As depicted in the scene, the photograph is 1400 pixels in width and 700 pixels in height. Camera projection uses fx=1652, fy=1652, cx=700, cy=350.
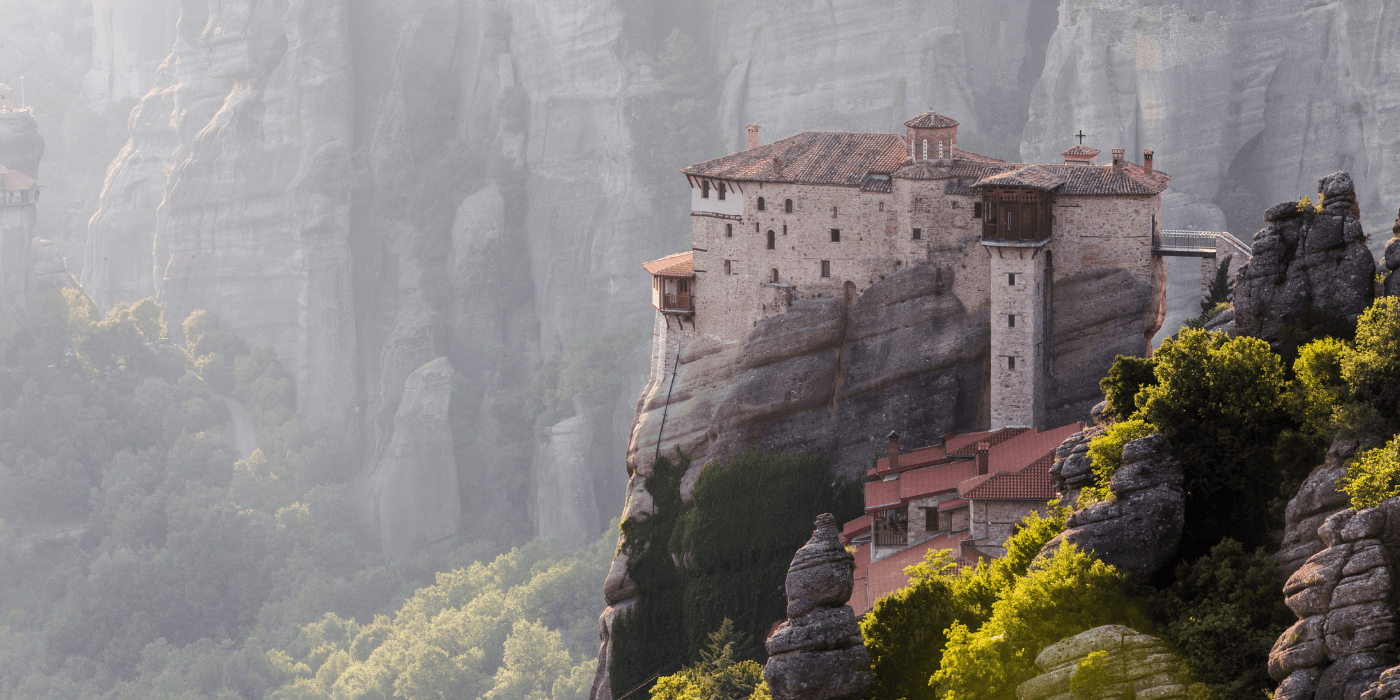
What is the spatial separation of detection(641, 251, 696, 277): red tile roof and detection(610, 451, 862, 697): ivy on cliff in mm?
6577

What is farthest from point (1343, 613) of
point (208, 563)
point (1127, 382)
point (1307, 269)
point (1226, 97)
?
point (208, 563)

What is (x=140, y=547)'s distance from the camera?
340 ft

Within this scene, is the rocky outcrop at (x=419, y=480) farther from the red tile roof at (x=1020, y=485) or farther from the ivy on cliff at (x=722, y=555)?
the red tile roof at (x=1020, y=485)

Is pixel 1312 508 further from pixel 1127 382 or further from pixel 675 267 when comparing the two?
pixel 675 267

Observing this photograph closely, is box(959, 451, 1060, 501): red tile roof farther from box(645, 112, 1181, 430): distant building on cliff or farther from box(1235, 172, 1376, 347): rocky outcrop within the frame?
box(1235, 172, 1376, 347): rocky outcrop

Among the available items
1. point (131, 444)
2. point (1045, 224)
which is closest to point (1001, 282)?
point (1045, 224)

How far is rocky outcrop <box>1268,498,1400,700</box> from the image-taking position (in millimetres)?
25375

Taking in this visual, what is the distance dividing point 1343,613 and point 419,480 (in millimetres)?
87780

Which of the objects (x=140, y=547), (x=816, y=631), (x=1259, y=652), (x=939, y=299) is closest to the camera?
(x=1259, y=652)

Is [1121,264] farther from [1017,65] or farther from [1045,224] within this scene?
[1017,65]

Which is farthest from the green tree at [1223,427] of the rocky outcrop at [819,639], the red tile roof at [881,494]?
the red tile roof at [881,494]

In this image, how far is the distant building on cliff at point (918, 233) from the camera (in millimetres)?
50562

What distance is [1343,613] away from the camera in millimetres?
25781

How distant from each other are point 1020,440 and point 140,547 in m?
71.5
